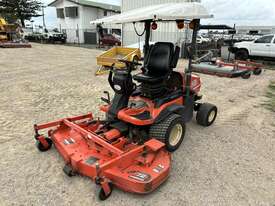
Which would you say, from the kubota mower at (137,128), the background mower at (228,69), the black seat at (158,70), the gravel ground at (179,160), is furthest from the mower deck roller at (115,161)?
the background mower at (228,69)

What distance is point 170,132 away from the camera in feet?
11.4

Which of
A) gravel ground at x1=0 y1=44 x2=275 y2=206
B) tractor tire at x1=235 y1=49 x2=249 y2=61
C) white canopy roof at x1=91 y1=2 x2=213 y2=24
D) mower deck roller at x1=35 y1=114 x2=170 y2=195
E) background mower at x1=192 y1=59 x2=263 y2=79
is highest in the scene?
white canopy roof at x1=91 y1=2 x2=213 y2=24

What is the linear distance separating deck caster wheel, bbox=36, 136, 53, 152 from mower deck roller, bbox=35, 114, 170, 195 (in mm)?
46

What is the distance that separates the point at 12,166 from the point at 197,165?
2.60 meters

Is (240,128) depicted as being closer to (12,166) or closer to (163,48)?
(163,48)

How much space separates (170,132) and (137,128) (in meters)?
0.49

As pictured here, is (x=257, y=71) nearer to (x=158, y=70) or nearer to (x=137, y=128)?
(x=158, y=70)

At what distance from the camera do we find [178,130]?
3.77m

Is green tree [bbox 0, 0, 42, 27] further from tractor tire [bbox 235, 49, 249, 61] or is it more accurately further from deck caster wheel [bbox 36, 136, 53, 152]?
deck caster wheel [bbox 36, 136, 53, 152]

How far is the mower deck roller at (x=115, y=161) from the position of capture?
103 inches

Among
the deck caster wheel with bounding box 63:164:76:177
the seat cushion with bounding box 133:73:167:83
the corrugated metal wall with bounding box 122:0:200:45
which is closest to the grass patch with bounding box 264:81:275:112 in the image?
the seat cushion with bounding box 133:73:167:83

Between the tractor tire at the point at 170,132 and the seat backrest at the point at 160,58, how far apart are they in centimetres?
79

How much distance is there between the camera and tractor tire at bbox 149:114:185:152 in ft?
11.1

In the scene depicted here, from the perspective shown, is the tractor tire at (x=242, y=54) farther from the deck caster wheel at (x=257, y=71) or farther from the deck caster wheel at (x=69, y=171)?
the deck caster wheel at (x=69, y=171)
